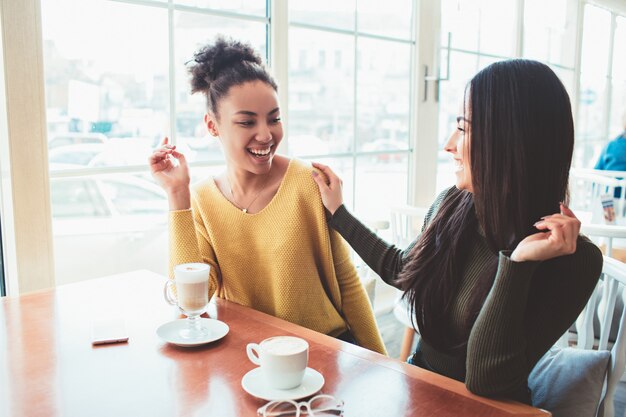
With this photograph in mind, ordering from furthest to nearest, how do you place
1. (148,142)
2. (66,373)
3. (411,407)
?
(148,142)
(66,373)
(411,407)

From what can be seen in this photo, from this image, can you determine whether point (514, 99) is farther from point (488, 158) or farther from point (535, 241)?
point (535, 241)

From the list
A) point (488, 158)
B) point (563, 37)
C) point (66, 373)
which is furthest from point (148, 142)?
point (563, 37)

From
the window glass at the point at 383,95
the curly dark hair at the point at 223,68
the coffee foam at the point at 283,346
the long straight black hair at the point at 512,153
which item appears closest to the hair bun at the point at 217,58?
the curly dark hair at the point at 223,68

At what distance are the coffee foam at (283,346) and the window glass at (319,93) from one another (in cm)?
182

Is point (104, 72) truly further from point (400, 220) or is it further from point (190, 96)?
point (400, 220)

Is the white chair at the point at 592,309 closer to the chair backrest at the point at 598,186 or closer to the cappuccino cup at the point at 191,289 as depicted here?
the chair backrest at the point at 598,186

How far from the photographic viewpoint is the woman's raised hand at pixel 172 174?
59.4 inches

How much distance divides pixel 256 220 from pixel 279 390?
62 cm

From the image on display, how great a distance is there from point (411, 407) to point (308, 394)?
165mm

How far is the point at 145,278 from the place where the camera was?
1648 millimetres

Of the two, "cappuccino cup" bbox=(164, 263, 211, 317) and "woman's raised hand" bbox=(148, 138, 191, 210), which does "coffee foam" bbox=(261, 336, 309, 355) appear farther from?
"woman's raised hand" bbox=(148, 138, 191, 210)

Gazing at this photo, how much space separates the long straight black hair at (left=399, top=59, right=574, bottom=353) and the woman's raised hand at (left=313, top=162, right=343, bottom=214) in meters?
0.36

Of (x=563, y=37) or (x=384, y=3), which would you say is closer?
(x=384, y=3)

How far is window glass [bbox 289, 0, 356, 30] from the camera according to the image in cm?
273
